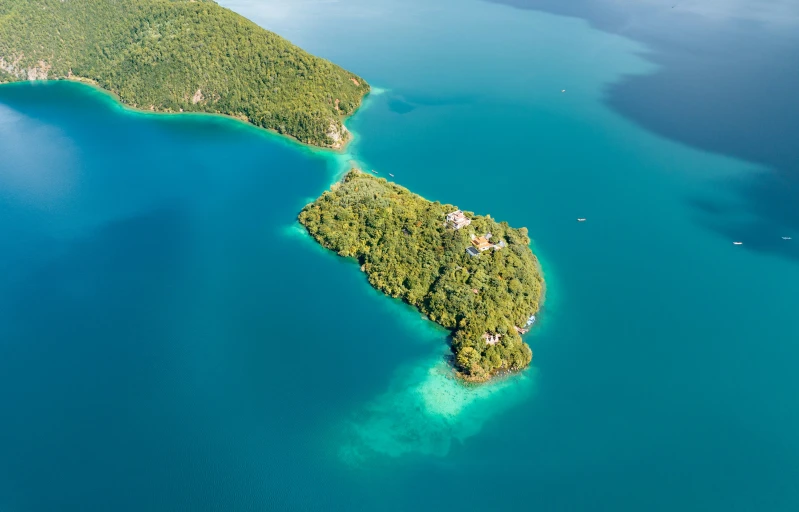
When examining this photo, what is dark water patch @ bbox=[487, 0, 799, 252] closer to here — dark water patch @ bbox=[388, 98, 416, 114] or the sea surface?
the sea surface

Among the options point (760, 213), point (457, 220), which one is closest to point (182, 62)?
point (457, 220)

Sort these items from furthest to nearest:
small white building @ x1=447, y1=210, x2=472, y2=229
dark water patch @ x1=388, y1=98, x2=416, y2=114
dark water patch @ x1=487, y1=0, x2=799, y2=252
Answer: dark water patch @ x1=388, y1=98, x2=416, y2=114 → dark water patch @ x1=487, y1=0, x2=799, y2=252 → small white building @ x1=447, y1=210, x2=472, y2=229

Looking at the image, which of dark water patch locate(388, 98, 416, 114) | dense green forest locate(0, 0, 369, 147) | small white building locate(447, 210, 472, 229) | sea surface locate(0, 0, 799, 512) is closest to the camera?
sea surface locate(0, 0, 799, 512)

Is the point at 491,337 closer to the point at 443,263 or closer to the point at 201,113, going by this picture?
the point at 443,263

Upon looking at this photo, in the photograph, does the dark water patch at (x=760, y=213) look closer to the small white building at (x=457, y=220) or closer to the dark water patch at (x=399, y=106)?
the small white building at (x=457, y=220)

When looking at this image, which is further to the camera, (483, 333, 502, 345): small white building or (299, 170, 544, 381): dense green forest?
(299, 170, 544, 381): dense green forest

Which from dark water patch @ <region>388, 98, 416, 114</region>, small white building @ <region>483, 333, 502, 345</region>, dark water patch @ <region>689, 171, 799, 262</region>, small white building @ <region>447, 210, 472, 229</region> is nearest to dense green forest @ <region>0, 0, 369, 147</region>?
dark water patch @ <region>388, 98, 416, 114</region>

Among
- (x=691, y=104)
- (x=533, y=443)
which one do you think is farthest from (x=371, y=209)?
(x=691, y=104)
